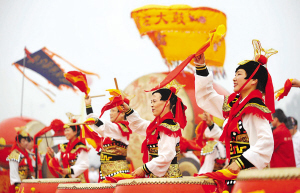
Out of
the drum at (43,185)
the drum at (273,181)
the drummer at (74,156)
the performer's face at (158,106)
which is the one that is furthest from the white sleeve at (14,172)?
the drum at (273,181)

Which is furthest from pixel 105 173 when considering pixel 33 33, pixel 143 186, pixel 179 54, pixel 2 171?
pixel 33 33

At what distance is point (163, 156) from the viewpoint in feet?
7.54

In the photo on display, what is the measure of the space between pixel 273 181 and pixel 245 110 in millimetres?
813

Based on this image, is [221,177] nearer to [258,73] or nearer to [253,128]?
[253,128]

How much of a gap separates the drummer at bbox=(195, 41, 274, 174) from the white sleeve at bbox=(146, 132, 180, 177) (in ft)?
1.13

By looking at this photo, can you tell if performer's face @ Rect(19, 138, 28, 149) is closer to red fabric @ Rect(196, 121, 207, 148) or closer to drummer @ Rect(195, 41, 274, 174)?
red fabric @ Rect(196, 121, 207, 148)

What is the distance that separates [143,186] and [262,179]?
893mm

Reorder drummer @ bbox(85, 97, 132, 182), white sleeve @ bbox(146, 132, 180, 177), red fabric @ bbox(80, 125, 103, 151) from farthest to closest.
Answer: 1. red fabric @ bbox(80, 125, 103, 151)
2. drummer @ bbox(85, 97, 132, 182)
3. white sleeve @ bbox(146, 132, 180, 177)

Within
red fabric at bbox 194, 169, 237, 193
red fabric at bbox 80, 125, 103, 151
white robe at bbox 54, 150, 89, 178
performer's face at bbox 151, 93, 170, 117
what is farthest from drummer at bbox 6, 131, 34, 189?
red fabric at bbox 194, 169, 237, 193

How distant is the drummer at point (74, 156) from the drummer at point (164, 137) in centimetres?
178

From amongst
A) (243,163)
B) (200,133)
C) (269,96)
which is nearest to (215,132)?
(200,133)

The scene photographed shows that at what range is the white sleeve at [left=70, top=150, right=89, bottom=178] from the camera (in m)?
4.21

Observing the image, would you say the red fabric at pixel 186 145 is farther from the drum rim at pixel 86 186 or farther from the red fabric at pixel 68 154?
the drum rim at pixel 86 186

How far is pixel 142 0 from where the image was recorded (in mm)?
6887
